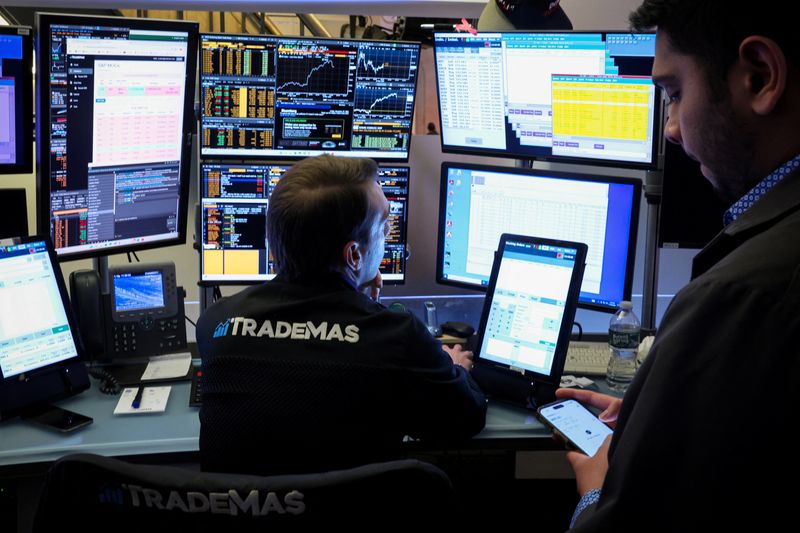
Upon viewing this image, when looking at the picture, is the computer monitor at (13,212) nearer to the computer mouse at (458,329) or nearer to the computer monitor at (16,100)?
the computer monitor at (16,100)

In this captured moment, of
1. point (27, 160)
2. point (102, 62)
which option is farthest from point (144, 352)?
point (102, 62)

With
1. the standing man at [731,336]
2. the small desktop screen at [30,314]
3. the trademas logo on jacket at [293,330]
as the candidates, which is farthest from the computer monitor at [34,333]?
the standing man at [731,336]

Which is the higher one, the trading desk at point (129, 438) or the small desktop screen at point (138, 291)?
the small desktop screen at point (138, 291)

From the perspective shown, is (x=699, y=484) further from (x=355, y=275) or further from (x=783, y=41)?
(x=355, y=275)

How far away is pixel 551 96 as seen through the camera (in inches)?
90.4

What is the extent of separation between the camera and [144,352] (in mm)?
2250

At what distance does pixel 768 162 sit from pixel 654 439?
1.14ft

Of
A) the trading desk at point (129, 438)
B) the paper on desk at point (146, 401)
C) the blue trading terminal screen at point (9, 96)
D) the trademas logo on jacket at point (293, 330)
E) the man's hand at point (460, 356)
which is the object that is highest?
the blue trading terminal screen at point (9, 96)

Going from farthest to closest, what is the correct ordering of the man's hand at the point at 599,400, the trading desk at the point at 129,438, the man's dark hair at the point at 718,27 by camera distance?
the man's hand at the point at 599,400 → the trading desk at the point at 129,438 → the man's dark hair at the point at 718,27

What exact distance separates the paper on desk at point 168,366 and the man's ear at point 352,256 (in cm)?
73

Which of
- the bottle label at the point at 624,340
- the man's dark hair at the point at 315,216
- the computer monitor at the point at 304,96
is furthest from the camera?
the computer monitor at the point at 304,96

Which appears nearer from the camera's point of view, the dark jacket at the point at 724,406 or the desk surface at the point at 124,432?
the dark jacket at the point at 724,406

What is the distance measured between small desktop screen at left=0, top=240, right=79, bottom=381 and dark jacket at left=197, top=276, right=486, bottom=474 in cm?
64

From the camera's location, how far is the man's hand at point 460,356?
6.92 ft
